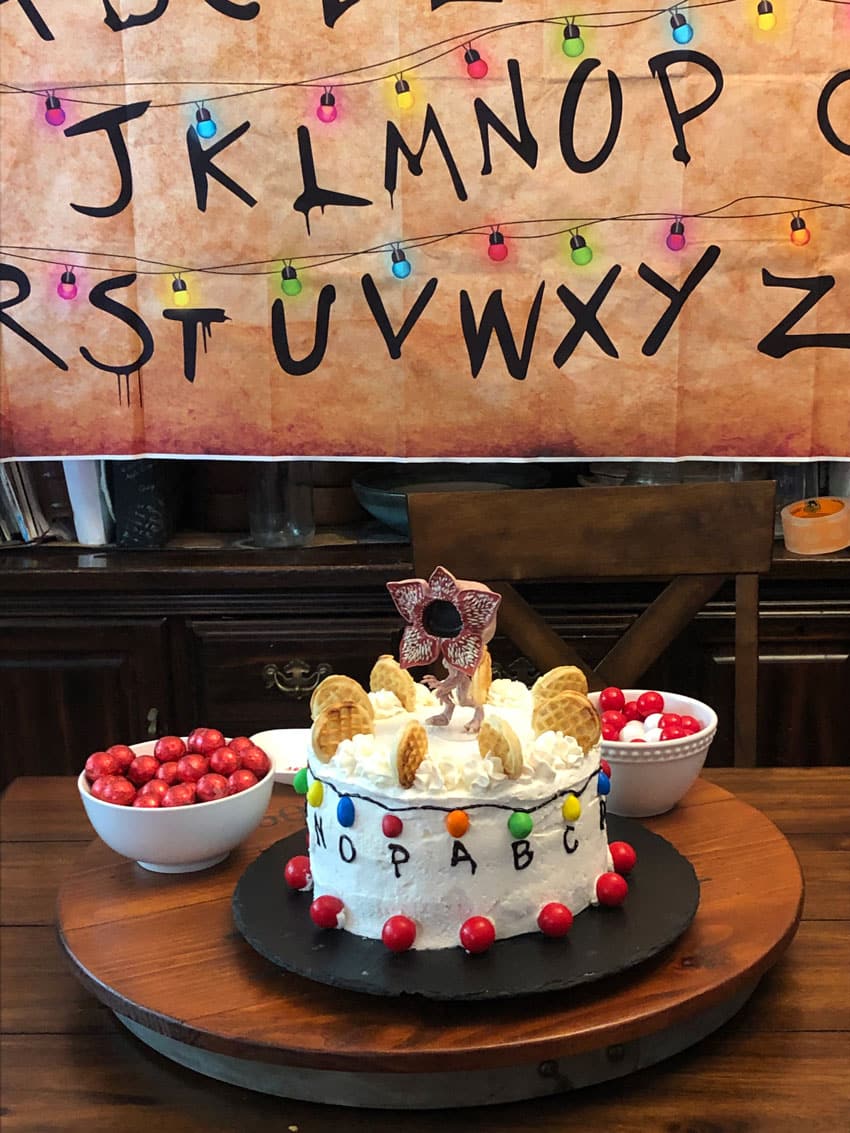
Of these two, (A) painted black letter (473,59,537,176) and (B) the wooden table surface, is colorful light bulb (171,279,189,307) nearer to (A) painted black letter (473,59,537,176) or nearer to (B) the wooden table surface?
(A) painted black letter (473,59,537,176)

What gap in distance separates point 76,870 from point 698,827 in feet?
1.87

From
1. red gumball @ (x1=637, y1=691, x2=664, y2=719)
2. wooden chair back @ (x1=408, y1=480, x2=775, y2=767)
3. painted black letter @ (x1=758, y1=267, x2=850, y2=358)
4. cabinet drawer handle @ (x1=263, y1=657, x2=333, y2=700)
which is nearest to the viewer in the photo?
red gumball @ (x1=637, y1=691, x2=664, y2=719)

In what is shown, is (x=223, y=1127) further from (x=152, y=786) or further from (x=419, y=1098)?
(x=152, y=786)

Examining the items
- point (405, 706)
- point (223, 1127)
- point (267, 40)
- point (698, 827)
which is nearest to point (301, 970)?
point (223, 1127)

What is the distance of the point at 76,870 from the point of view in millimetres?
1076

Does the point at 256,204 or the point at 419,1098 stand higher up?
the point at 256,204

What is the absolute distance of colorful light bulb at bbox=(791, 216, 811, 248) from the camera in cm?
193

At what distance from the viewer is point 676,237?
1.94 m

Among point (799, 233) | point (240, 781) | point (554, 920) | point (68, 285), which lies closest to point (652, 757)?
point (554, 920)

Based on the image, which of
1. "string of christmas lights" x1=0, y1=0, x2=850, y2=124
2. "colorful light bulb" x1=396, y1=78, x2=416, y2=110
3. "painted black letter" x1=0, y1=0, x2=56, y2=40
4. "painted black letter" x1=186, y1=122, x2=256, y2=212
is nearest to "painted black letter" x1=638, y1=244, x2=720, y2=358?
"string of christmas lights" x1=0, y1=0, x2=850, y2=124

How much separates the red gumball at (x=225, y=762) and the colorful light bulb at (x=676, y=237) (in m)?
1.24

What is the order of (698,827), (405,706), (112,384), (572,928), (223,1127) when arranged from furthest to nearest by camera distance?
(112,384), (698,827), (405,706), (572,928), (223,1127)

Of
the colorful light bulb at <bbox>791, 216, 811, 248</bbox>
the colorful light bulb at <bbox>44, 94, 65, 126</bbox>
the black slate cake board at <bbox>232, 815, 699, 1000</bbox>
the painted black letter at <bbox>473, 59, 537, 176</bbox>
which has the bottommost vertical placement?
the black slate cake board at <bbox>232, 815, 699, 1000</bbox>

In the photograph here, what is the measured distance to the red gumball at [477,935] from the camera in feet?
2.84
